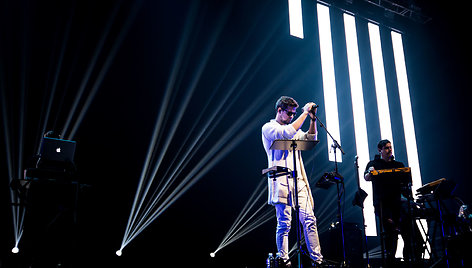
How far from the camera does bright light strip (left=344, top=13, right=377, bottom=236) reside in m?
6.78

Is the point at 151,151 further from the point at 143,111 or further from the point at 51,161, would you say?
the point at 51,161

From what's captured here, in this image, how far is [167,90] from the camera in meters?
5.27

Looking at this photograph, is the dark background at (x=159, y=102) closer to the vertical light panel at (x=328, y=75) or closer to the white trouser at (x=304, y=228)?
the vertical light panel at (x=328, y=75)

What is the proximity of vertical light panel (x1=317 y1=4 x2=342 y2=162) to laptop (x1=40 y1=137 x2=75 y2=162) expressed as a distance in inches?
171

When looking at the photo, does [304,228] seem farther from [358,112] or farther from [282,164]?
[358,112]

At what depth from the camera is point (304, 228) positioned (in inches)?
145

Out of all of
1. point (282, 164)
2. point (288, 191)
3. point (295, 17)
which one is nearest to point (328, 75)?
point (295, 17)

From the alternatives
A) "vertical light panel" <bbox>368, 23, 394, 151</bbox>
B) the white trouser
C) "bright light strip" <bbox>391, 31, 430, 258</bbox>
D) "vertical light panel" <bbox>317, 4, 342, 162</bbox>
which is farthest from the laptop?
"bright light strip" <bbox>391, 31, 430, 258</bbox>

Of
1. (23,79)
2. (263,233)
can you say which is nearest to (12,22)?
(23,79)

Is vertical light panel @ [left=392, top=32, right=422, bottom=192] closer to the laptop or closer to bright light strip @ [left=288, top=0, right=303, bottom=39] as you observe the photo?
bright light strip @ [left=288, top=0, right=303, bottom=39]

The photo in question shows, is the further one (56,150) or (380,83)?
Answer: (380,83)

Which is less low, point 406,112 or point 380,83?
point 380,83

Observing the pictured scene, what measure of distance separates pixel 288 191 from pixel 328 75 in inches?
156

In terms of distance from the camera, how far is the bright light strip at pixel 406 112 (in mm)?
7598
